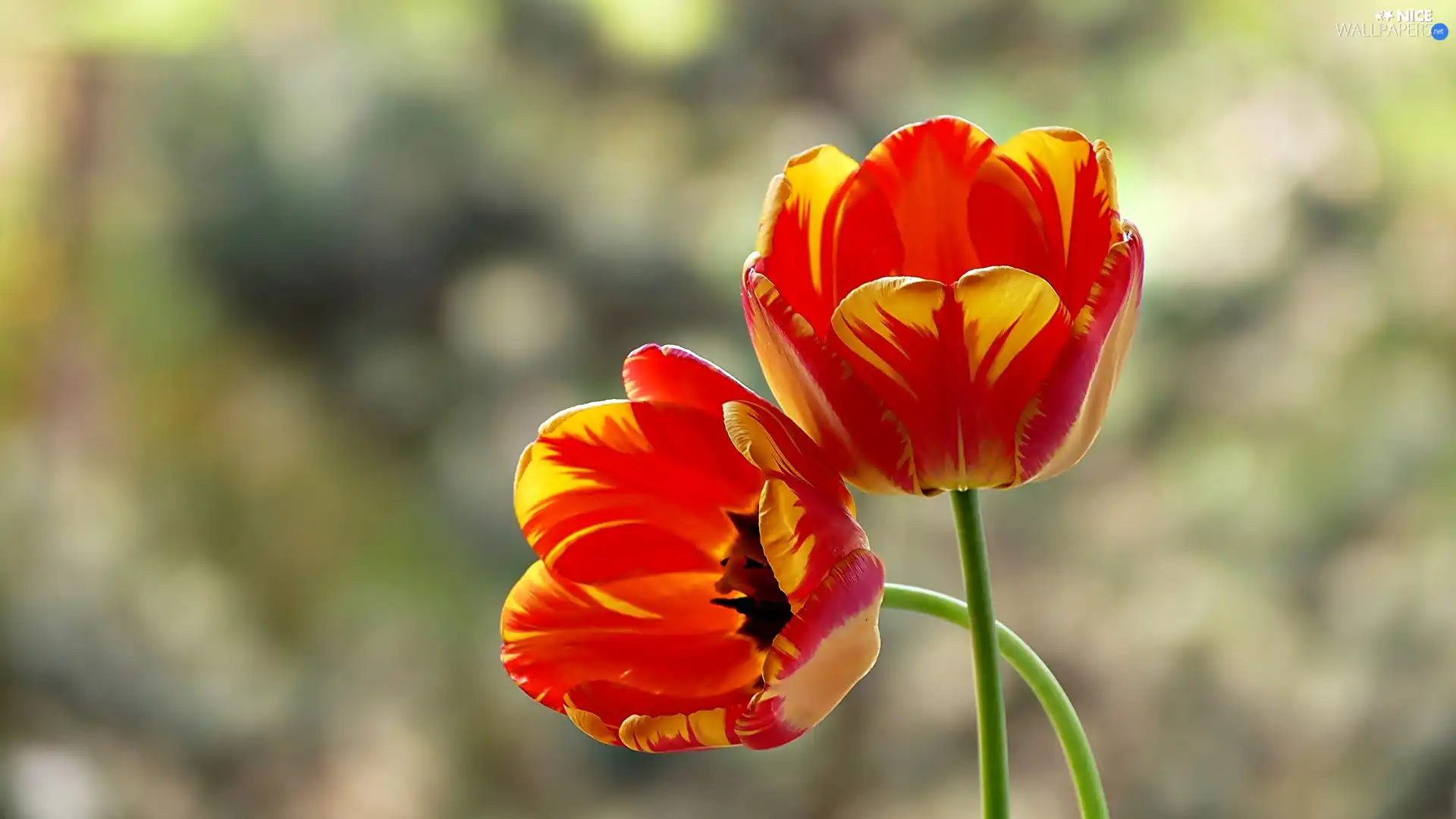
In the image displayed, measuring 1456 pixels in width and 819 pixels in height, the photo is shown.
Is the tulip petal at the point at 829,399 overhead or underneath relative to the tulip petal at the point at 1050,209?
underneath

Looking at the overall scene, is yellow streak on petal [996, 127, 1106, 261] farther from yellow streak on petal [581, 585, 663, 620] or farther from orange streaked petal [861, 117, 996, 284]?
yellow streak on petal [581, 585, 663, 620]

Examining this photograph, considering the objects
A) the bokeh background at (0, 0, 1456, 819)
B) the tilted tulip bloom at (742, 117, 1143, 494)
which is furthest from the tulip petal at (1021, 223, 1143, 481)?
the bokeh background at (0, 0, 1456, 819)

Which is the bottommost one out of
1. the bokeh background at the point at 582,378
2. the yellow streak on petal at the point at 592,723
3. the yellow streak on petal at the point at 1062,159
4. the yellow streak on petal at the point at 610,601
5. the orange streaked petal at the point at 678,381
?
the yellow streak on petal at the point at 592,723

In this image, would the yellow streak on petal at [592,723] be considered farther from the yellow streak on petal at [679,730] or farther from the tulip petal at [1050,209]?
the tulip petal at [1050,209]

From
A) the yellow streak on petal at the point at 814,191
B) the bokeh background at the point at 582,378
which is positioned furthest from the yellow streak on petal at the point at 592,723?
the bokeh background at the point at 582,378

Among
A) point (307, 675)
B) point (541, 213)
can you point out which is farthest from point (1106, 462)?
point (307, 675)

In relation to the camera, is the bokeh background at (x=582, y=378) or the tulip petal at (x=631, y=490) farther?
the bokeh background at (x=582, y=378)

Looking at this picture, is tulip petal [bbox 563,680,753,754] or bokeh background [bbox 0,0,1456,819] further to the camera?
bokeh background [bbox 0,0,1456,819]
